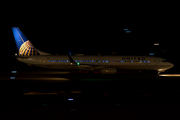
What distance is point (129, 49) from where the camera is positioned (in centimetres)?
7481

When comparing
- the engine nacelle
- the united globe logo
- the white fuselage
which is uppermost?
the united globe logo

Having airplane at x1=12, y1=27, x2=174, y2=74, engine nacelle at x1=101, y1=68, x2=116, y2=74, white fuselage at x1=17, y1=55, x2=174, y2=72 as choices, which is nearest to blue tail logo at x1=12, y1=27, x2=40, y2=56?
airplane at x1=12, y1=27, x2=174, y2=74

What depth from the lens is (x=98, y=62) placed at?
34.6 metres

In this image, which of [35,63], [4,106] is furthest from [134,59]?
[4,106]

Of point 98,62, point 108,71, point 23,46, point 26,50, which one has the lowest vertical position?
point 108,71

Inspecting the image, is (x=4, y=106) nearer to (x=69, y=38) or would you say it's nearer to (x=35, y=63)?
(x=35, y=63)

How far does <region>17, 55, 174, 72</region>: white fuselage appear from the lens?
34.3m

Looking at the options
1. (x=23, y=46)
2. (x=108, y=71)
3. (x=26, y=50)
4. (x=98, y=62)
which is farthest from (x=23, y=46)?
(x=108, y=71)

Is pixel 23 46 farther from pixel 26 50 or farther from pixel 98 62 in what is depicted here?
pixel 98 62

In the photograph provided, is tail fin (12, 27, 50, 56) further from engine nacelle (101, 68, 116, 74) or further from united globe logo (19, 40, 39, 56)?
engine nacelle (101, 68, 116, 74)

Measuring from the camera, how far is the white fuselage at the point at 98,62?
113ft

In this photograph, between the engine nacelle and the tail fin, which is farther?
the tail fin

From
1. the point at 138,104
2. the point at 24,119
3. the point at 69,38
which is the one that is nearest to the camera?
the point at 24,119

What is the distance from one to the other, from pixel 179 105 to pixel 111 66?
22531 millimetres
